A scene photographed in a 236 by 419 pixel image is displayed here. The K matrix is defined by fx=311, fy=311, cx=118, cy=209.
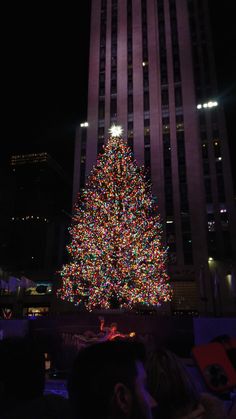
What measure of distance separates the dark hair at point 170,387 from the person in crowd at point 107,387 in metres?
0.81

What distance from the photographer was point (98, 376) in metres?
1.54

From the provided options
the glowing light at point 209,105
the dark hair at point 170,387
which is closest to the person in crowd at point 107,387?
the dark hair at point 170,387

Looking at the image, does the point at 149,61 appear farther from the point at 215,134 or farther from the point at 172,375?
the point at 172,375

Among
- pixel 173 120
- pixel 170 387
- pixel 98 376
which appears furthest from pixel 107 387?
pixel 173 120

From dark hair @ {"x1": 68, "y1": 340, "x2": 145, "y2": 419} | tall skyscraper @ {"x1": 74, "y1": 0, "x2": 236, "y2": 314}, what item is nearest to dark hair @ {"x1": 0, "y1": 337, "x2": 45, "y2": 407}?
dark hair @ {"x1": 68, "y1": 340, "x2": 145, "y2": 419}

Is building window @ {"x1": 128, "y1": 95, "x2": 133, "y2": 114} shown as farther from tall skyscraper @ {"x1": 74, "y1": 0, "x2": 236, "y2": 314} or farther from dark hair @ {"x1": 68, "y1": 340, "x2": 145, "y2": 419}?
dark hair @ {"x1": 68, "y1": 340, "x2": 145, "y2": 419}

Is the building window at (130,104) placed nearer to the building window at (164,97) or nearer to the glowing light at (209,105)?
the building window at (164,97)

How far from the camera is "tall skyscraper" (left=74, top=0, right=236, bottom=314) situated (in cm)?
3362

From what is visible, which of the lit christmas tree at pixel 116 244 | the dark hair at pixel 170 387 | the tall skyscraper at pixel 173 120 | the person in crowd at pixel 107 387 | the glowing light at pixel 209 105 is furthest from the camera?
the glowing light at pixel 209 105

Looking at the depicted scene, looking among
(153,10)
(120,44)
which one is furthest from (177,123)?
(153,10)

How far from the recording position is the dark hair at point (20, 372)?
1.93 metres

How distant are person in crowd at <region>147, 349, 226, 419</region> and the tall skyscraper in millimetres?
30004

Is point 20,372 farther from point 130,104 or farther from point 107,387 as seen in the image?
point 130,104

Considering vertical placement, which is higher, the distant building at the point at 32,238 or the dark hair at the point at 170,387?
the distant building at the point at 32,238
